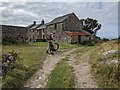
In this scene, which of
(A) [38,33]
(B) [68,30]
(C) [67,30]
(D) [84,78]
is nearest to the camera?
(D) [84,78]

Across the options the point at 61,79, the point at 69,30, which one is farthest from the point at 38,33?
the point at 61,79

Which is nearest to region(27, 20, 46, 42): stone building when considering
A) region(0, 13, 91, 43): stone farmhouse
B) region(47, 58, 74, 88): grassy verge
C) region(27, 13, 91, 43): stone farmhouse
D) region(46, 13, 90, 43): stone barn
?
region(0, 13, 91, 43): stone farmhouse

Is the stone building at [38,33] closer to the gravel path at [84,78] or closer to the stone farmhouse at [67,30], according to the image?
the stone farmhouse at [67,30]

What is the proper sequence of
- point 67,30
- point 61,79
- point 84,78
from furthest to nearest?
point 67,30 → point 84,78 → point 61,79

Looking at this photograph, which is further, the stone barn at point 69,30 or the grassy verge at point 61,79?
the stone barn at point 69,30

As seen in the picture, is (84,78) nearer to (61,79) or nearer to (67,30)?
(61,79)

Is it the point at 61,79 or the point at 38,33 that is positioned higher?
the point at 38,33

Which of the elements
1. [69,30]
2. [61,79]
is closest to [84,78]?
[61,79]

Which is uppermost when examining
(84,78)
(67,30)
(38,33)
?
(67,30)

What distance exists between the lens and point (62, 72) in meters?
12.8

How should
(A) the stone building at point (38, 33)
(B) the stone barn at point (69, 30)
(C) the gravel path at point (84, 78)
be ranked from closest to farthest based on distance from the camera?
(C) the gravel path at point (84, 78), (B) the stone barn at point (69, 30), (A) the stone building at point (38, 33)

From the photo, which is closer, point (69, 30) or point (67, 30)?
point (67, 30)

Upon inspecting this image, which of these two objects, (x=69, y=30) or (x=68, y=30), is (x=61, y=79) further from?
(x=69, y=30)

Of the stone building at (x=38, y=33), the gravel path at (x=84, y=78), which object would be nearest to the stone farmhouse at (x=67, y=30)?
the stone building at (x=38, y=33)
